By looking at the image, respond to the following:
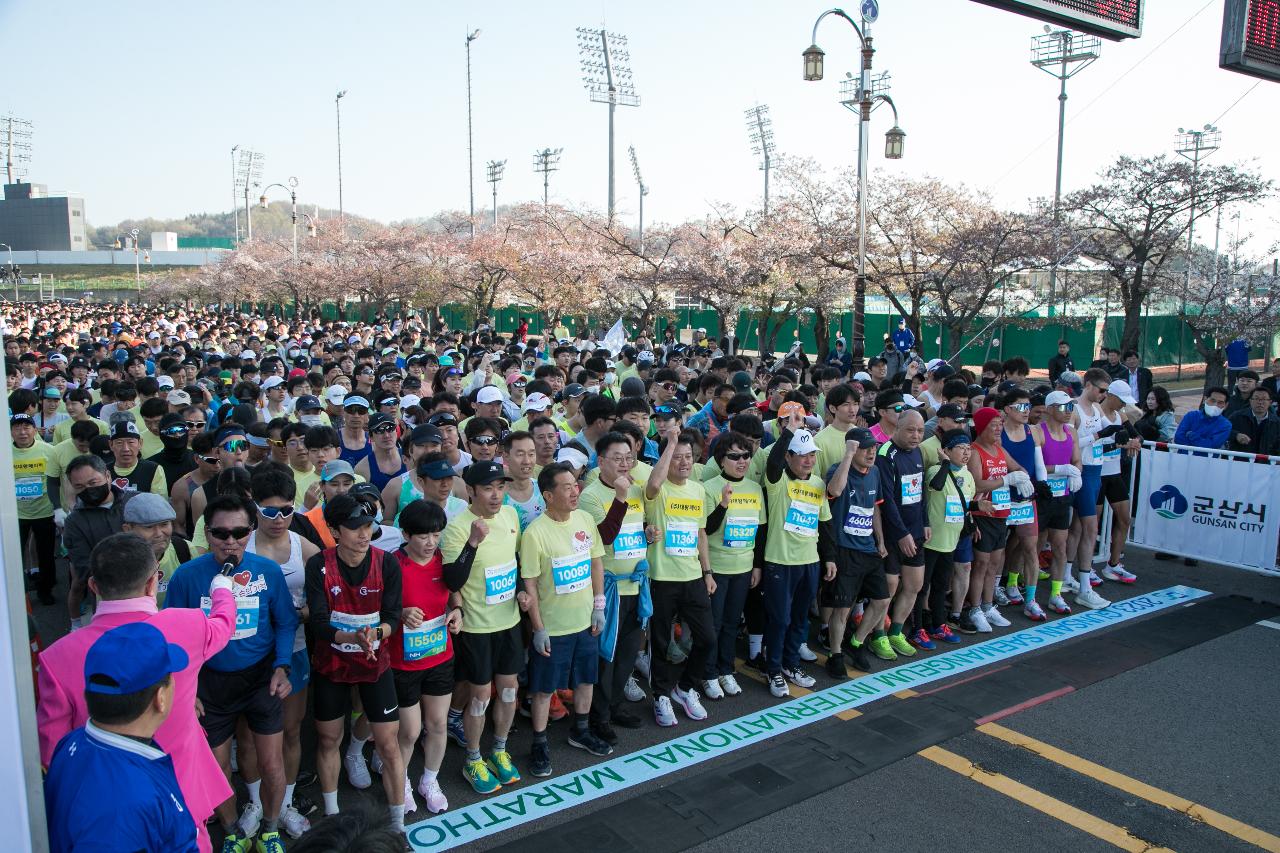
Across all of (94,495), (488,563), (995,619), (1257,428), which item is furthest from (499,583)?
(1257,428)

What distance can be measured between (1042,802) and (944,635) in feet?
8.19

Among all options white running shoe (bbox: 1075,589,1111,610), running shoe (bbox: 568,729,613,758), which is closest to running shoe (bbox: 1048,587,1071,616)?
white running shoe (bbox: 1075,589,1111,610)

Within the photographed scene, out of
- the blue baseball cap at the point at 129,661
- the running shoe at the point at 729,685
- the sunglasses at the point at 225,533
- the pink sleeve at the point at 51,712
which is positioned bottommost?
the running shoe at the point at 729,685

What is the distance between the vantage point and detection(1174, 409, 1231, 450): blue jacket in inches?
378

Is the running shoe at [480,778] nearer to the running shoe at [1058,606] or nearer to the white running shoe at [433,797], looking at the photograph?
the white running shoe at [433,797]

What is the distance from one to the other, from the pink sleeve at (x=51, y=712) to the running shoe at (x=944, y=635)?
6.24 meters

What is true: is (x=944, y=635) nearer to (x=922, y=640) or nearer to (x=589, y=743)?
(x=922, y=640)

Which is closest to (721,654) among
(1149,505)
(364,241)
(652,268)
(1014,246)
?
(1149,505)

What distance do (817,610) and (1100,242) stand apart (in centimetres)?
2233

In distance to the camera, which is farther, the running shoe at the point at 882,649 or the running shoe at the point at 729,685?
the running shoe at the point at 882,649

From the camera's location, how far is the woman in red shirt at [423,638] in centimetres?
463

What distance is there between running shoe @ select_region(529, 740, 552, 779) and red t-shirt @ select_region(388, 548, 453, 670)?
968mm

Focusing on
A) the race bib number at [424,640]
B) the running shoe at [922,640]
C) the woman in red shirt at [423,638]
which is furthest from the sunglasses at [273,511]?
the running shoe at [922,640]

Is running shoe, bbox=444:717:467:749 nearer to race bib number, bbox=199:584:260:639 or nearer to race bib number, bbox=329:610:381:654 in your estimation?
race bib number, bbox=329:610:381:654
